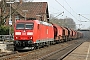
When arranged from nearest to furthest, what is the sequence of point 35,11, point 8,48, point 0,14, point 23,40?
point 23,40 → point 8,48 → point 0,14 → point 35,11

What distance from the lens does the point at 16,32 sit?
2636 centimetres

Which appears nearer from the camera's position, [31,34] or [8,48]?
[31,34]

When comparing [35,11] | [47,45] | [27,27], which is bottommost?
[47,45]

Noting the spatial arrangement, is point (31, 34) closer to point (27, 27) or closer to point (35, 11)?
point (27, 27)

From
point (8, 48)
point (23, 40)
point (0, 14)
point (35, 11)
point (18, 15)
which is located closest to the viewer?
point (23, 40)

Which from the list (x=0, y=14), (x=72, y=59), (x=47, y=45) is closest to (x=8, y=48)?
(x=47, y=45)

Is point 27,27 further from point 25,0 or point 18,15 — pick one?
point 18,15

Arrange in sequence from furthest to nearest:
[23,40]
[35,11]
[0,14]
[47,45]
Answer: [35,11] → [0,14] → [47,45] → [23,40]

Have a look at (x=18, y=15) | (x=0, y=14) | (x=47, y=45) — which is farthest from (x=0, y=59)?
(x=18, y=15)

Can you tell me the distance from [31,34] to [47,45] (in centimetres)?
958

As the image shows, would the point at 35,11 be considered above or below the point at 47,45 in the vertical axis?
above

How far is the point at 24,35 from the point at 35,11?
184 ft

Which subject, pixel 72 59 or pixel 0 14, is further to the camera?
pixel 0 14

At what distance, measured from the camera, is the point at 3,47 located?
27422mm
